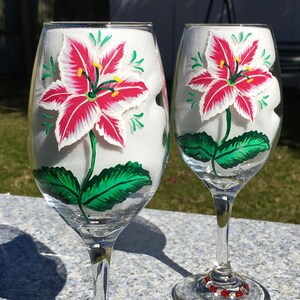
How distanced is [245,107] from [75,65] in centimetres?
36

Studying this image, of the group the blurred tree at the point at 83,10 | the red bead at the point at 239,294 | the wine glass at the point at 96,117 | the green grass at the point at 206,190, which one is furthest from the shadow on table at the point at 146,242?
the blurred tree at the point at 83,10

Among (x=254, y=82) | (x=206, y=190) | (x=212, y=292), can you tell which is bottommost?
(x=206, y=190)

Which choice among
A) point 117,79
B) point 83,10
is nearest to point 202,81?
point 117,79

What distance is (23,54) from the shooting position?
8.38 metres

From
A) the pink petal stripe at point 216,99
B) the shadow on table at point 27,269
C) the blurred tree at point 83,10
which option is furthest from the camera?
the blurred tree at point 83,10

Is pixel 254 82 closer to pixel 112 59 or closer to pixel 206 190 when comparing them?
pixel 112 59

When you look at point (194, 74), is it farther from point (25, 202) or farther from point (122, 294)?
point (25, 202)

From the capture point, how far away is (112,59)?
2.32ft

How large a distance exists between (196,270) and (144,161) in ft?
1.81

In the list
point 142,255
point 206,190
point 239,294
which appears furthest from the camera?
point 206,190

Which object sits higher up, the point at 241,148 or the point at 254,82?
the point at 254,82

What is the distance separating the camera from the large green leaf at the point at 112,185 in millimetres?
726

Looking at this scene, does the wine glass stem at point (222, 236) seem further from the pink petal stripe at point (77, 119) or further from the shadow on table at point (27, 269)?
the pink petal stripe at point (77, 119)

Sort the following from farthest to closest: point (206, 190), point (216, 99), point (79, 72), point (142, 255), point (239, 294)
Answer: point (206, 190) → point (142, 255) → point (239, 294) → point (216, 99) → point (79, 72)
